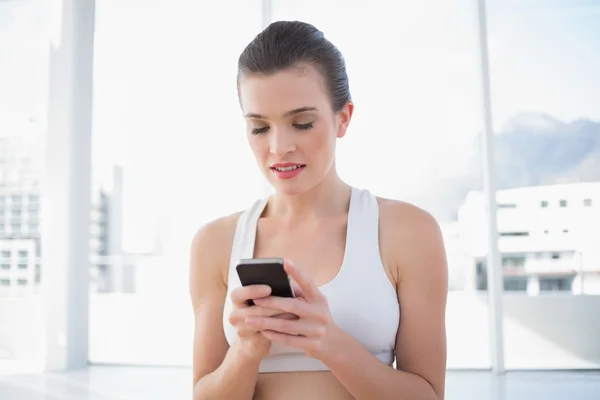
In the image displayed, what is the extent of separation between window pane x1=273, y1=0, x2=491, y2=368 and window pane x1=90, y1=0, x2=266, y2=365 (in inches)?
30.6

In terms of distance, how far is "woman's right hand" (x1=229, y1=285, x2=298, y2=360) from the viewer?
76cm

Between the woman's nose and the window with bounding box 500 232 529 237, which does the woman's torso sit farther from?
the window with bounding box 500 232 529 237

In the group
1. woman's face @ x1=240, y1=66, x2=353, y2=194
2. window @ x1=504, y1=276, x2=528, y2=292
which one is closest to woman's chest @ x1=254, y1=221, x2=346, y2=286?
woman's face @ x1=240, y1=66, x2=353, y2=194

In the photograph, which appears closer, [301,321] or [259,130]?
[301,321]

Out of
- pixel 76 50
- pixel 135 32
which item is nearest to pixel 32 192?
pixel 76 50

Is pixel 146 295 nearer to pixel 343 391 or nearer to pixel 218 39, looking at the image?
pixel 218 39

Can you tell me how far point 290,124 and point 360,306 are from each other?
0.34 m

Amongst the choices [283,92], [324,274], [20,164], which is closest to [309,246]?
[324,274]

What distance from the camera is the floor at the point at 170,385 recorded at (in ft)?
8.99

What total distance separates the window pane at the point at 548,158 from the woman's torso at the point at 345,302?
9.03 feet

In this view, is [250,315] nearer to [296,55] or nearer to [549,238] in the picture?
[296,55]

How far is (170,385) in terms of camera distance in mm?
3072

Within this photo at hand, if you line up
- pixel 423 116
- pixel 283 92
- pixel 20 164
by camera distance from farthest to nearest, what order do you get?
1. pixel 20 164
2. pixel 423 116
3. pixel 283 92

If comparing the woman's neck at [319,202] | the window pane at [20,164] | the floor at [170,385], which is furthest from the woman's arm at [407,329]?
the window pane at [20,164]
